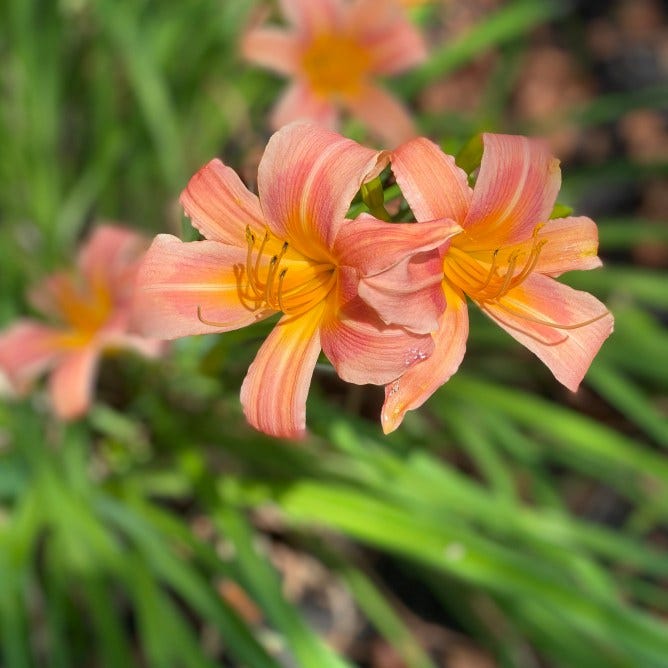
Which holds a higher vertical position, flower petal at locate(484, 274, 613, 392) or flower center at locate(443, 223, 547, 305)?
flower center at locate(443, 223, 547, 305)

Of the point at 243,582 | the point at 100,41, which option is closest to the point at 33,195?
the point at 100,41

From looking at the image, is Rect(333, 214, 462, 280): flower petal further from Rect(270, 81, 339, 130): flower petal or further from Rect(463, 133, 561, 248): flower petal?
Rect(270, 81, 339, 130): flower petal

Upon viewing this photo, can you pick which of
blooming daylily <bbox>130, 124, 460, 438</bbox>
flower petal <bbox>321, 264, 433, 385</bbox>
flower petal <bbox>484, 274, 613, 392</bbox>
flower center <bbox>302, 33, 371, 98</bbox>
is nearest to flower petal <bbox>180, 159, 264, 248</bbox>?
blooming daylily <bbox>130, 124, 460, 438</bbox>

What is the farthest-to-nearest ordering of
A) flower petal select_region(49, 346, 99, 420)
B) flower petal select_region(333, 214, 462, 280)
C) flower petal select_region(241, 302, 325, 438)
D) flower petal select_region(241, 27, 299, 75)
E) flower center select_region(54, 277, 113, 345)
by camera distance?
flower petal select_region(241, 27, 299, 75) < flower center select_region(54, 277, 113, 345) < flower petal select_region(49, 346, 99, 420) < flower petal select_region(241, 302, 325, 438) < flower petal select_region(333, 214, 462, 280)

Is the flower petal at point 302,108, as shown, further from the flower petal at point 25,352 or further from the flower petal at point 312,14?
the flower petal at point 25,352

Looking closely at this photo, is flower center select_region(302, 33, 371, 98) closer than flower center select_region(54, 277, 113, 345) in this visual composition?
No

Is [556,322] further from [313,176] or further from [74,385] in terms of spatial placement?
[74,385]

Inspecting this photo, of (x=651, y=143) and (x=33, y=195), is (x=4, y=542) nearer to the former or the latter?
(x=33, y=195)
